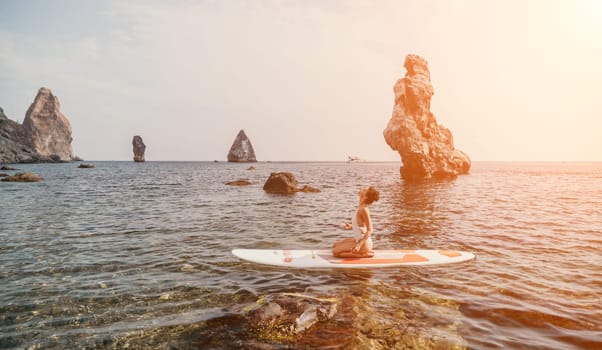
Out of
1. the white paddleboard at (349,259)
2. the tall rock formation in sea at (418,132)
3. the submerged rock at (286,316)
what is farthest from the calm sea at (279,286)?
the tall rock formation in sea at (418,132)

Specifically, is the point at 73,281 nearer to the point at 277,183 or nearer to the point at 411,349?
the point at 411,349

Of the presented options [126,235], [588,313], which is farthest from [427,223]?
[126,235]

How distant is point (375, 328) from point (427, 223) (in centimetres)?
1344

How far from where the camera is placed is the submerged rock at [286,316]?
19.1ft

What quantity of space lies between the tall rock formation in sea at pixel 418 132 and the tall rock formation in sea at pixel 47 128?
181453 mm

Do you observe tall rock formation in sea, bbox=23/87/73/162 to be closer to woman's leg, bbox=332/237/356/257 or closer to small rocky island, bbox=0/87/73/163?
small rocky island, bbox=0/87/73/163

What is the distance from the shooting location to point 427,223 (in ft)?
59.7

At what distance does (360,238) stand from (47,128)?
738ft

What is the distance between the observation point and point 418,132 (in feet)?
194

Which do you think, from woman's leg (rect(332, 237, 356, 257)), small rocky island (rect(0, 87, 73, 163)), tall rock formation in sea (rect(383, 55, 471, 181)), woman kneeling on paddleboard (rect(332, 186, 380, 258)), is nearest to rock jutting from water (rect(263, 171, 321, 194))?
woman's leg (rect(332, 237, 356, 257))

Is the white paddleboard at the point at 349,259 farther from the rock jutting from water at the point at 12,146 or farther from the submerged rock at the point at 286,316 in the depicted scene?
the rock jutting from water at the point at 12,146

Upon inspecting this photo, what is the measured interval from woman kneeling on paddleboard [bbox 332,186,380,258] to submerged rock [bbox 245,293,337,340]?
12.1 feet

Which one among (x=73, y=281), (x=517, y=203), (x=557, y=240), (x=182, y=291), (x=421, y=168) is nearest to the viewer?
(x=182, y=291)

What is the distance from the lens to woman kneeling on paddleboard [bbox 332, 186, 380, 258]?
9898 millimetres
